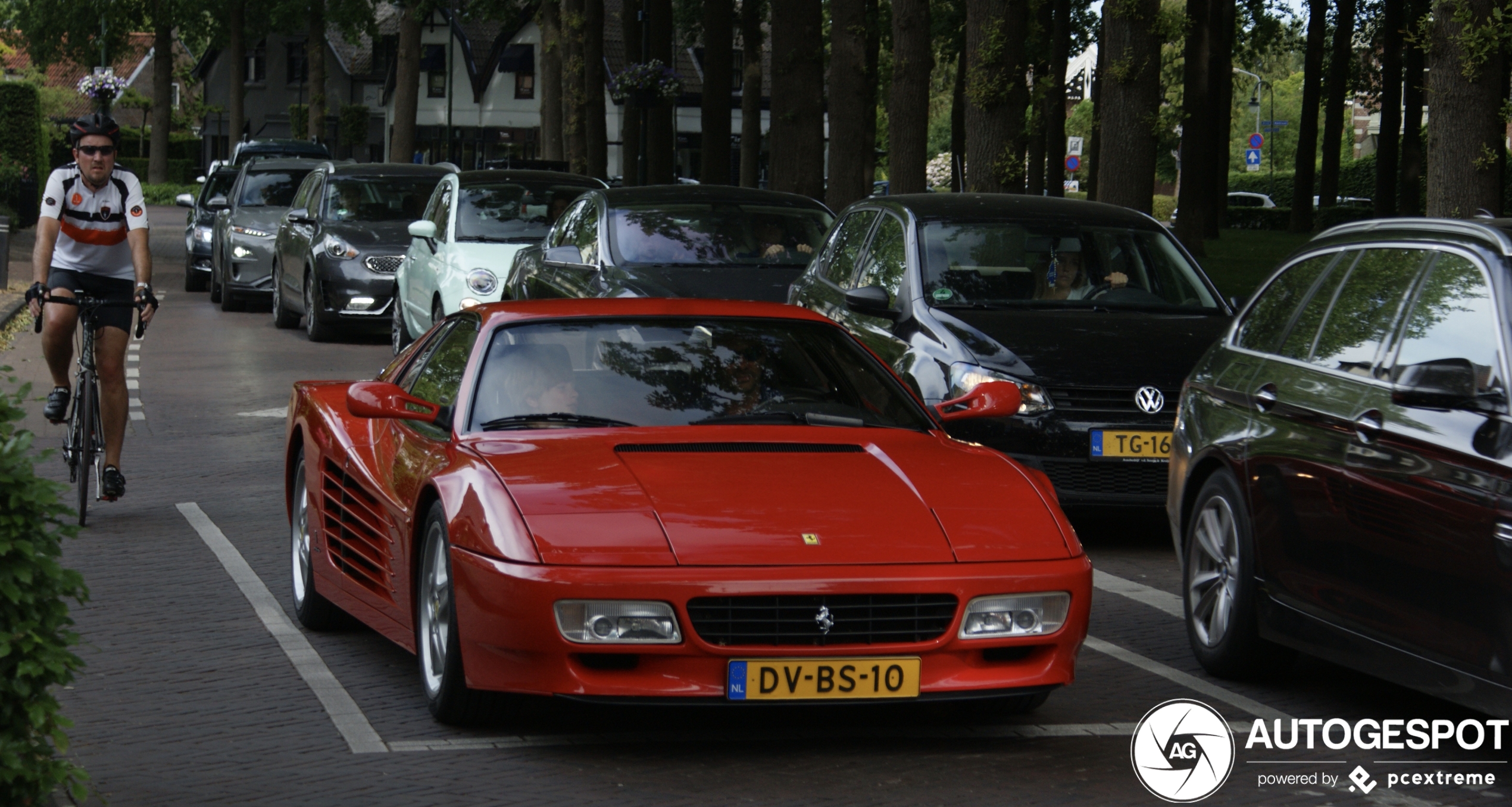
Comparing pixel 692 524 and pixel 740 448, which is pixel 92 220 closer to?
pixel 740 448

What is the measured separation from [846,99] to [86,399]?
15.1 m

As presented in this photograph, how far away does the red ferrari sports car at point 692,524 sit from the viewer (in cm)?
524

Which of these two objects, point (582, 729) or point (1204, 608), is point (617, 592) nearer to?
point (582, 729)

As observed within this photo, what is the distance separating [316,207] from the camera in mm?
21250

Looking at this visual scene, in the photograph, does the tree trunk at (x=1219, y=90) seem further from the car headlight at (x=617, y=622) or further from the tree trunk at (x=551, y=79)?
the car headlight at (x=617, y=622)

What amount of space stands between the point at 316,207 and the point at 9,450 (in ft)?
57.6

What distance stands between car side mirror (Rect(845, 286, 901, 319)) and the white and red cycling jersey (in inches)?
140

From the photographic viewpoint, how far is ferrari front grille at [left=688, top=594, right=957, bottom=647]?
5.23 m

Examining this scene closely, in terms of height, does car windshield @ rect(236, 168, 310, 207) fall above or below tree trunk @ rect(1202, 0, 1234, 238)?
below

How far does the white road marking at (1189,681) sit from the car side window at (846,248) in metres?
4.53

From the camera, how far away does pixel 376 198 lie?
2142 cm

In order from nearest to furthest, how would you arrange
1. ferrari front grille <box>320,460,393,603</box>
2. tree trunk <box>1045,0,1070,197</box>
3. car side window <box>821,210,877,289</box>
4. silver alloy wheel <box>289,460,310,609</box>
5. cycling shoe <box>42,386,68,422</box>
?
ferrari front grille <box>320,460,393,603</box>
silver alloy wheel <box>289,460,310,609</box>
cycling shoe <box>42,386,68,422</box>
car side window <box>821,210,877,289</box>
tree trunk <box>1045,0,1070,197</box>

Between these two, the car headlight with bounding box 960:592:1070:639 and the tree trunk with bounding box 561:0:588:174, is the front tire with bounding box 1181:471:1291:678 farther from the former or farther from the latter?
the tree trunk with bounding box 561:0:588:174

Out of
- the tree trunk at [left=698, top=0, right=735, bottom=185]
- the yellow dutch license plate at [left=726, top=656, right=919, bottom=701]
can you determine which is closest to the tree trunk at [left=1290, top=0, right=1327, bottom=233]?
the tree trunk at [left=698, top=0, right=735, bottom=185]
